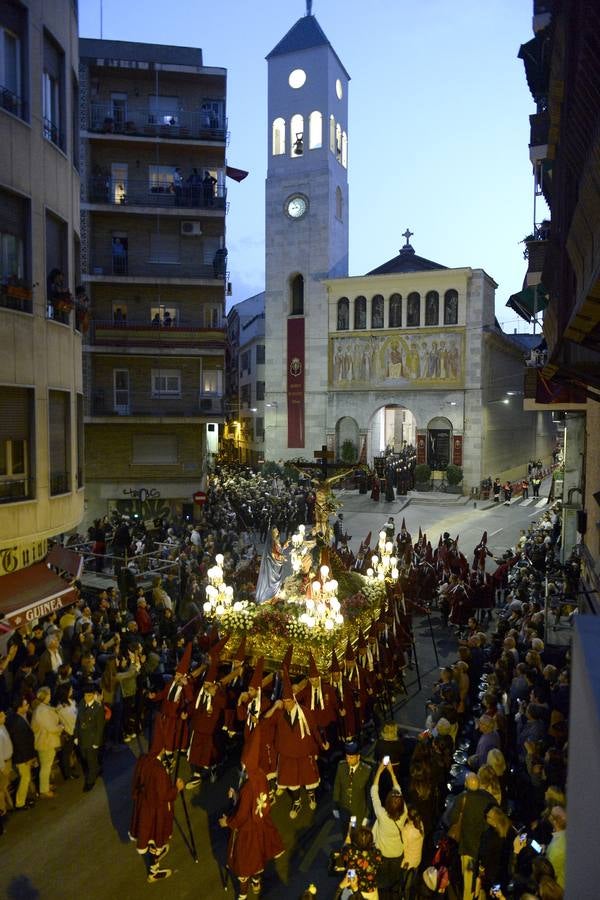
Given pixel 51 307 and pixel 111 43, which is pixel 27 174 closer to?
pixel 51 307

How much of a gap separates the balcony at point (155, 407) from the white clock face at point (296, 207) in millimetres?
23120

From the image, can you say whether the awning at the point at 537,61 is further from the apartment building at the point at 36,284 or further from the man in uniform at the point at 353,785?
the man in uniform at the point at 353,785

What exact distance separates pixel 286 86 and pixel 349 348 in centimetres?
1973

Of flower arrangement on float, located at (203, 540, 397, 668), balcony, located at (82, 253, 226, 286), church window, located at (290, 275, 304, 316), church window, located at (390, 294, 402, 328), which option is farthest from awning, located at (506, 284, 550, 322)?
church window, located at (290, 275, 304, 316)

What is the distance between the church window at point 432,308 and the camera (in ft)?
145

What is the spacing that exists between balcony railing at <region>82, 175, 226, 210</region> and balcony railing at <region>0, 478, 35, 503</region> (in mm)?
20112

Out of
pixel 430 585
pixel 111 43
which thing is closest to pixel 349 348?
pixel 111 43

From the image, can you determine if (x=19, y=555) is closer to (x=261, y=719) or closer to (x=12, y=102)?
(x=261, y=719)

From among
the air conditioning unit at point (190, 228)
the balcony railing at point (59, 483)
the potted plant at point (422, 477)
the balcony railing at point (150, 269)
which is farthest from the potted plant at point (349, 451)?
the balcony railing at point (59, 483)

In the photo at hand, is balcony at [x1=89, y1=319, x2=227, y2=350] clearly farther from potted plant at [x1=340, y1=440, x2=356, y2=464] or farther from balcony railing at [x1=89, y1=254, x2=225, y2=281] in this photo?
potted plant at [x1=340, y1=440, x2=356, y2=464]

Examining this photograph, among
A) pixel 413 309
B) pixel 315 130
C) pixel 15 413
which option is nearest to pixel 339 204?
pixel 315 130

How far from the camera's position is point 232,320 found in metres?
70.9

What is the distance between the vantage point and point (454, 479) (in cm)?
4259

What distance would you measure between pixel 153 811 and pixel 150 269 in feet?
84.3
